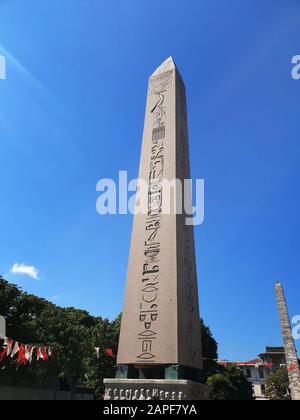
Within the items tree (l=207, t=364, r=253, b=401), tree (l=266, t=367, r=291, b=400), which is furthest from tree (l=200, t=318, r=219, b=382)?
tree (l=266, t=367, r=291, b=400)

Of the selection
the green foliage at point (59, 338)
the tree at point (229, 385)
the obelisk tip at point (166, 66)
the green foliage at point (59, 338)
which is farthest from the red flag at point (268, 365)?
the obelisk tip at point (166, 66)

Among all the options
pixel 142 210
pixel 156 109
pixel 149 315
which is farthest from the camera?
pixel 156 109

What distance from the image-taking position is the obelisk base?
5.64m

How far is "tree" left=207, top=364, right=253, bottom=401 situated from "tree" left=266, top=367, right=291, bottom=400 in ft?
7.38

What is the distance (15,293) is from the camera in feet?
67.8

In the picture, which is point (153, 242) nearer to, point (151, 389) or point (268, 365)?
point (151, 389)

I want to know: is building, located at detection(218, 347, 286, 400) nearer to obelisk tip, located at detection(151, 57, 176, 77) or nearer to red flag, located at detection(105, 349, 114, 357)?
red flag, located at detection(105, 349, 114, 357)

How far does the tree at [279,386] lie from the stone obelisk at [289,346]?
7351 mm

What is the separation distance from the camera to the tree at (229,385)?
992 inches

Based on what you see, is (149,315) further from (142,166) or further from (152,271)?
(142,166)

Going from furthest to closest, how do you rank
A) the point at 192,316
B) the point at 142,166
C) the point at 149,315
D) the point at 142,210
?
the point at 142,166
the point at 142,210
the point at 192,316
the point at 149,315
